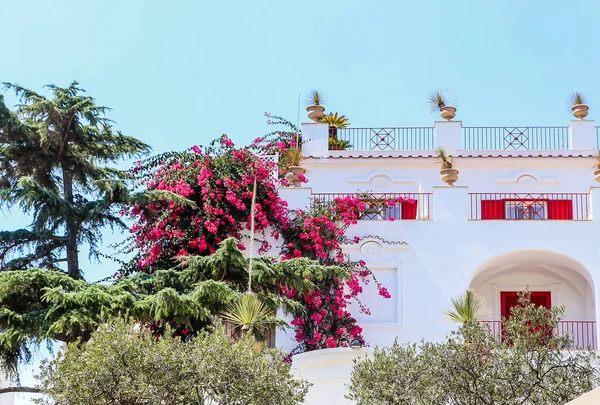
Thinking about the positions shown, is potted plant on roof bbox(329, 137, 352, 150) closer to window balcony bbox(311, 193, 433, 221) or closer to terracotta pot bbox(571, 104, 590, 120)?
window balcony bbox(311, 193, 433, 221)

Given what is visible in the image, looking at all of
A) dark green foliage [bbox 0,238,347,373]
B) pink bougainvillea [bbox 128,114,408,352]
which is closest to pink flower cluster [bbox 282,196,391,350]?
pink bougainvillea [bbox 128,114,408,352]

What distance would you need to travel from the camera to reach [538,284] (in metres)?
27.5

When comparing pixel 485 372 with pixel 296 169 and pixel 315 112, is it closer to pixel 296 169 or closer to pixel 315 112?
pixel 296 169

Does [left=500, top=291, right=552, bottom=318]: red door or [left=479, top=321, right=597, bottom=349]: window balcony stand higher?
[left=500, top=291, right=552, bottom=318]: red door

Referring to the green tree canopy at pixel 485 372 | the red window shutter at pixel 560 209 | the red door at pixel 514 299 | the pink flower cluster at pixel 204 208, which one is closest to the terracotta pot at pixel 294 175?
the pink flower cluster at pixel 204 208

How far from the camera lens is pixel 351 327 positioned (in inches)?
971

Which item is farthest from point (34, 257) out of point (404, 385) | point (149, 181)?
point (404, 385)

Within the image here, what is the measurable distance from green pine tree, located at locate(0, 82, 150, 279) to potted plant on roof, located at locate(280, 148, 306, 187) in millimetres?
4106

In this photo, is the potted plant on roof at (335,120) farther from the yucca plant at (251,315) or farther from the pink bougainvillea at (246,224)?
the yucca plant at (251,315)

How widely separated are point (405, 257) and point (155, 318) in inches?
300

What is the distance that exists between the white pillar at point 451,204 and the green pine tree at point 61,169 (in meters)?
7.14

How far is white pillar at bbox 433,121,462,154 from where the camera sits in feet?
98.4

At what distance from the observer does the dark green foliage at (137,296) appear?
19.7 meters

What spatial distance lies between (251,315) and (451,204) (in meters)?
8.42
